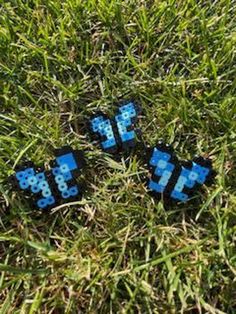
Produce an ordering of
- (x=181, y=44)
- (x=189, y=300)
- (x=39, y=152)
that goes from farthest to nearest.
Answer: (x=181, y=44) < (x=39, y=152) < (x=189, y=300)

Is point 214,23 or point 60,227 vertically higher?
point 214,23

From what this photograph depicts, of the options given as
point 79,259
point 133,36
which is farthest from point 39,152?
point 133,36

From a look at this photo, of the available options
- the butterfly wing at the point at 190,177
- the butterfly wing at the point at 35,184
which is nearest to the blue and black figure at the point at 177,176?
the butterfly wing at the point at 190,177

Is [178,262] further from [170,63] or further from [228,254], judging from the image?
[170,63]

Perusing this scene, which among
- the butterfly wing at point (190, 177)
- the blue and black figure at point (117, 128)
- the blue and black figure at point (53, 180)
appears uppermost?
Result: the blue and black figure at point (117, 128)

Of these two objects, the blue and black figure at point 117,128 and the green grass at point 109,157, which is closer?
the green grass at point 109,157

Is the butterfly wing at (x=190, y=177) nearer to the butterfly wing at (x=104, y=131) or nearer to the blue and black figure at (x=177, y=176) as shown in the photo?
the blue and black figure at (x=177, y=176)
